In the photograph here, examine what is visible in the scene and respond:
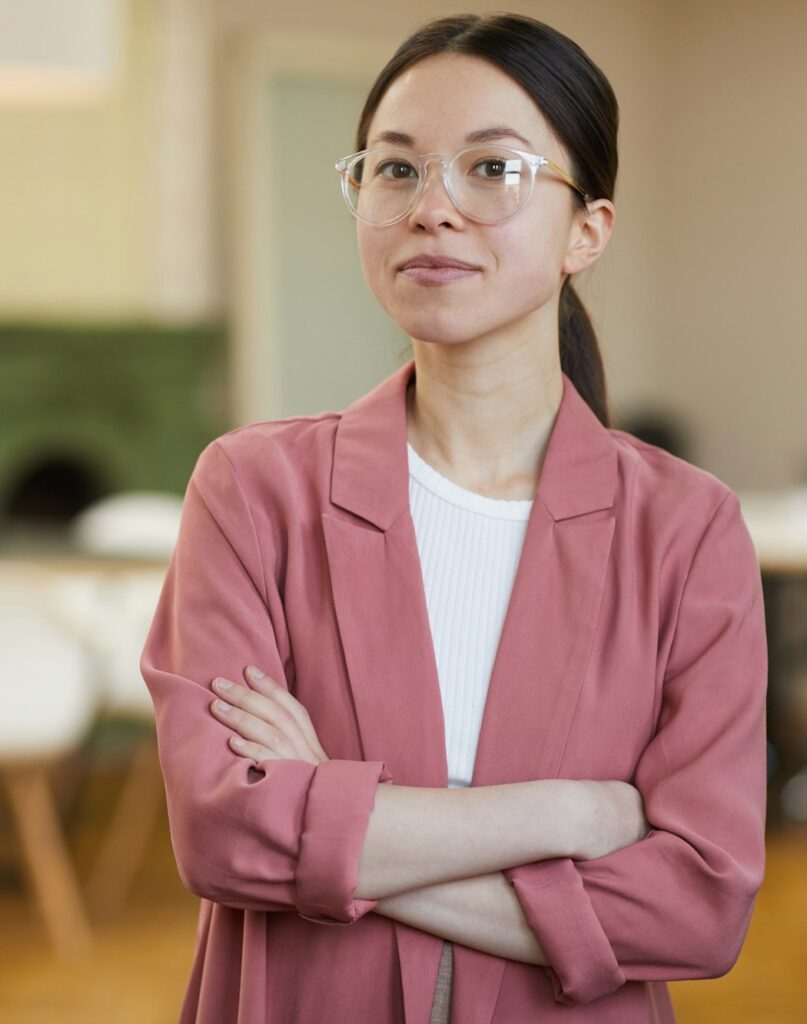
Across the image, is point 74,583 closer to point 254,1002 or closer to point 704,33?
point 254,1002

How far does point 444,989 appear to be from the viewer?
118 centimetres

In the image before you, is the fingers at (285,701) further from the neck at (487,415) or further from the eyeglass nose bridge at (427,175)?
the eyeglass nose bridge at (427,175)

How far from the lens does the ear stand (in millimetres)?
1263

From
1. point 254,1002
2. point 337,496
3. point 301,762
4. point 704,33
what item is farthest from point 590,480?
point 704,33

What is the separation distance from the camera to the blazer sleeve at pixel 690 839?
3.77 ft

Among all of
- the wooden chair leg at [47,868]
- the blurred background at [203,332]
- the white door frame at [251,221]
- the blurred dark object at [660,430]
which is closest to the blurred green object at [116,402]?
the blurred background at [203,332]

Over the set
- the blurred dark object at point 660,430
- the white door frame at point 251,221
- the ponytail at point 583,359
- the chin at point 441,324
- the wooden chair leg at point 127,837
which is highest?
the chin at point 441,324

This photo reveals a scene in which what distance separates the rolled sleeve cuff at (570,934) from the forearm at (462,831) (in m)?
0.03

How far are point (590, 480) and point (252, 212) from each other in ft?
14.8

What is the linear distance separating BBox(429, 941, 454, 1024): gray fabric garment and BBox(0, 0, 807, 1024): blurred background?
1876 mm

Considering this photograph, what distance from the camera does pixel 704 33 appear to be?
673 centimetres

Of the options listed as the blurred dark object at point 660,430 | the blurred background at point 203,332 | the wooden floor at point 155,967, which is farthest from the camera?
the blurred dark object at point 660,430

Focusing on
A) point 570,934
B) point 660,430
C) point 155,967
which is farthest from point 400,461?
point 660,430

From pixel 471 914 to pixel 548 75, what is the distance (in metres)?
0.68
